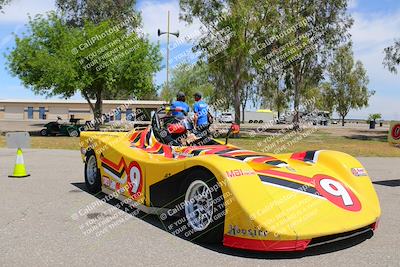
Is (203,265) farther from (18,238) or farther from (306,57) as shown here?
(306,57)

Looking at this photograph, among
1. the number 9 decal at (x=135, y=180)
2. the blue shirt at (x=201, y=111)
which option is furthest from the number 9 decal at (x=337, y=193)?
the blue shirt at (x=201, y=111)

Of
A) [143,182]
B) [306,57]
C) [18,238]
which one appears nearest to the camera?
[18,238]

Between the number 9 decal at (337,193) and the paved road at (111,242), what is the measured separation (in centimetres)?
45

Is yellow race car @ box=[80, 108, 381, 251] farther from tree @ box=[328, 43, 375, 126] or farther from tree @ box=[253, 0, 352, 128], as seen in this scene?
tree @ box=[328, 43, 375, 126]

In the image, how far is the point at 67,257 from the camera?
4219mm

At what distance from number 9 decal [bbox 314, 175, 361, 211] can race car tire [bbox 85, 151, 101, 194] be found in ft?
13.4

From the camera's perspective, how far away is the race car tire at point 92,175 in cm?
755

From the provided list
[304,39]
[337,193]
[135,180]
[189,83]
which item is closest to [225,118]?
[189,83]

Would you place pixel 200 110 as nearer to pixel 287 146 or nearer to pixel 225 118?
pixel 287 146

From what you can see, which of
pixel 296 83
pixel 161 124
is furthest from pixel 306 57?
pixel 161 124

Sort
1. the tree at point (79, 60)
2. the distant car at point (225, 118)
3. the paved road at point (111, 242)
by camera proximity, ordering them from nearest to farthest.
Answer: the paved road at point (111, 242)
the tree at point (79, 60)
the distant car at point (225, 118)

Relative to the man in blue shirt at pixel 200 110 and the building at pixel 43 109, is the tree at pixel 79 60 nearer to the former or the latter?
the man in blue shirt at pixel 200 110

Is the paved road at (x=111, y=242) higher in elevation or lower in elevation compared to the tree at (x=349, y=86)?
lower

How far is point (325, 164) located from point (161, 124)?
8.71 ft
